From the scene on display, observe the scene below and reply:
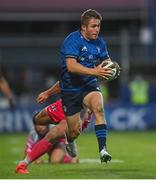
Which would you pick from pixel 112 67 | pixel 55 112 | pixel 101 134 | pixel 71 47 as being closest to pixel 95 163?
pixel 55 112

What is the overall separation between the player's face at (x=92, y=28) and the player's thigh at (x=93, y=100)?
76cm

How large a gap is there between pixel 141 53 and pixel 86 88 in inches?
1414

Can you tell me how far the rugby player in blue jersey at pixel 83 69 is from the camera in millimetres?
10703

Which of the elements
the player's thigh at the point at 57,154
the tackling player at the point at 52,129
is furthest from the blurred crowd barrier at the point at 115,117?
the tackling player at the point at 52,129

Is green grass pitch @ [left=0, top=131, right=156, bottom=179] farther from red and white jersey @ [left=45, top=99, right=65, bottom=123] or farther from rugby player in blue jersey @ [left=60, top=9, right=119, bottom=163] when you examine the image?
red and white jersey @ [left=45, top=99, right=65, bottom=123]

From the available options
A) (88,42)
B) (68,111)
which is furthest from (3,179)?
(88,42)

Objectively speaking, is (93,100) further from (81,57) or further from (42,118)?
(42,118)

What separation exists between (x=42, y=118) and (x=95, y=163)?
1863 millimetres

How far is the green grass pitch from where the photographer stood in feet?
35.2

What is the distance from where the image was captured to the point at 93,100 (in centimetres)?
1075

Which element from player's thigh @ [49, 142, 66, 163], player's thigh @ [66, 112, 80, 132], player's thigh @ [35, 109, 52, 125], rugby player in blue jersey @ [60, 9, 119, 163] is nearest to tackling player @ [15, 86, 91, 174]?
player's thigh @ [35, 109, 52, 125]

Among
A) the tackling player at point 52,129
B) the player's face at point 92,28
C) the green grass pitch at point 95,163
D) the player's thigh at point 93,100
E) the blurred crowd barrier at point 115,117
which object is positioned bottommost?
the blurred crowd barrier at point 115,117

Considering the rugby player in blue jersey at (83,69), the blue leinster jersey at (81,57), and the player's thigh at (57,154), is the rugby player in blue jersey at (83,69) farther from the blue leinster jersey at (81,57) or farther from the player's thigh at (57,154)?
the player's thigh at (57,154)

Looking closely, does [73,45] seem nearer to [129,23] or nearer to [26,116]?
[26,116]
